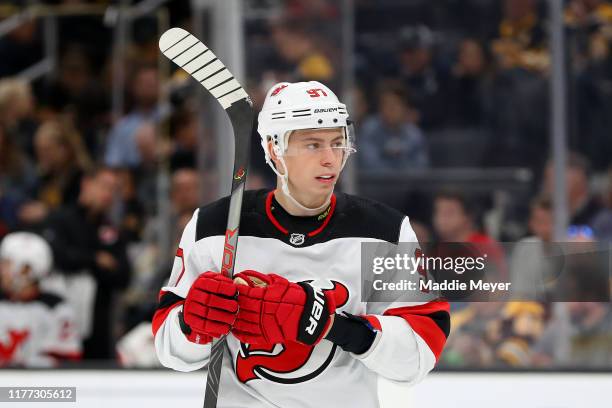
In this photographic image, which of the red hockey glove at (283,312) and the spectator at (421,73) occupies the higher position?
the spectator at (421,73)

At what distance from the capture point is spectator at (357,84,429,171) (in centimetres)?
397

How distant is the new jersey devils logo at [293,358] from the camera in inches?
76.4

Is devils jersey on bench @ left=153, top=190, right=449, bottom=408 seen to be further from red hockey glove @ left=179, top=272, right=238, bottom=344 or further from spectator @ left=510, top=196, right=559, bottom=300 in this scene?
spectator @ left=510, top=196, right=559, bottom=300

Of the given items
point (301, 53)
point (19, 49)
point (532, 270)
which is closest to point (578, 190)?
point (301, 53)

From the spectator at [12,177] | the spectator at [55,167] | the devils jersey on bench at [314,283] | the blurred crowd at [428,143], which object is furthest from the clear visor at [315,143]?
the spectator at [12,177]

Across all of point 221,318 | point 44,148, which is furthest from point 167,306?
point 44,148

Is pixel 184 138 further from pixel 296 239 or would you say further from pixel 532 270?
pixel 296 239

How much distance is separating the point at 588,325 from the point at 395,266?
1511 millimetres

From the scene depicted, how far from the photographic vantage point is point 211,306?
1.76m

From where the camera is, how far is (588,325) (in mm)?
3285

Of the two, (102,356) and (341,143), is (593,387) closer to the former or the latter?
(341,143)

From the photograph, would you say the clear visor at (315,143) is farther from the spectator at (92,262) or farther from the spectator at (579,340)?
the spectator at (92,262)

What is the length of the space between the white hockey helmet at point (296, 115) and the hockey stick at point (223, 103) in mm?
41

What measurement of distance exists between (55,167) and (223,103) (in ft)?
10.7
